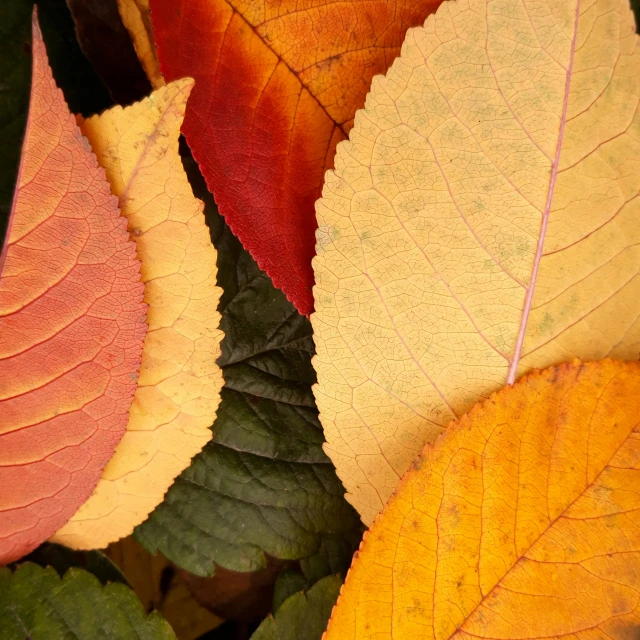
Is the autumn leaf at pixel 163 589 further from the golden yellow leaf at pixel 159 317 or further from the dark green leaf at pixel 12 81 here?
the dark green leaf at pixel 12 81

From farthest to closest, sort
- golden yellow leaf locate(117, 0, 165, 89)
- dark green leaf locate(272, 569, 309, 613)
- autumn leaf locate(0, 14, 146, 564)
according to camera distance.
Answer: dark green leaf locate(272, 569, 309, 613) < golden yellow leaf locate(117, 0, 165, 89) < autumn leaf locate(0, 14, 146, 564)

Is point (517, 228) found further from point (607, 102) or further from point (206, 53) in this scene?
point (206, 53)

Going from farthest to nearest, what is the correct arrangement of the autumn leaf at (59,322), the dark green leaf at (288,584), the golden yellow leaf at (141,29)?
the dark green leaf at (288,584) < the golden yellow leaf at (141,29) < the autumn leaf at (59,322)

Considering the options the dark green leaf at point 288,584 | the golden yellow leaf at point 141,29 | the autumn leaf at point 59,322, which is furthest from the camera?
the dark green leaf at point 288,584

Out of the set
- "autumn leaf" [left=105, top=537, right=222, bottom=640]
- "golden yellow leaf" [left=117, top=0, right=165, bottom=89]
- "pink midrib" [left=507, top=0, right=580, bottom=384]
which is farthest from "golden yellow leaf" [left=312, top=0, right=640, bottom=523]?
"autumn leaf" [left=105, top=537, right=222, bottom=640]

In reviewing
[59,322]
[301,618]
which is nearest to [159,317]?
[59,322]

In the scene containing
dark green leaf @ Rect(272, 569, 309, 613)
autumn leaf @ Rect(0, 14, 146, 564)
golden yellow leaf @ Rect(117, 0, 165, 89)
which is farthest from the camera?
dark green leaf @ Rect(272, 569, 309, 613)

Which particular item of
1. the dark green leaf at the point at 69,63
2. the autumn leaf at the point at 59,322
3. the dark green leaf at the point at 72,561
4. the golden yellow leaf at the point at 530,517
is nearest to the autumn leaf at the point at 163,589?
the dark green leaf at the point at 72,561

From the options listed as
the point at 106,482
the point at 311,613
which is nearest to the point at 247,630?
the point at 311,613

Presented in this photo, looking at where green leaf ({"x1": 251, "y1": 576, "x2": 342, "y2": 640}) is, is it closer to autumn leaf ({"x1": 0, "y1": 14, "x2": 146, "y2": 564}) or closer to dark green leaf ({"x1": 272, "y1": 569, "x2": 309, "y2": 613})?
dark green leaf ({"x1": 272, "y1": 569, "x2": 309, "y2": 613})
